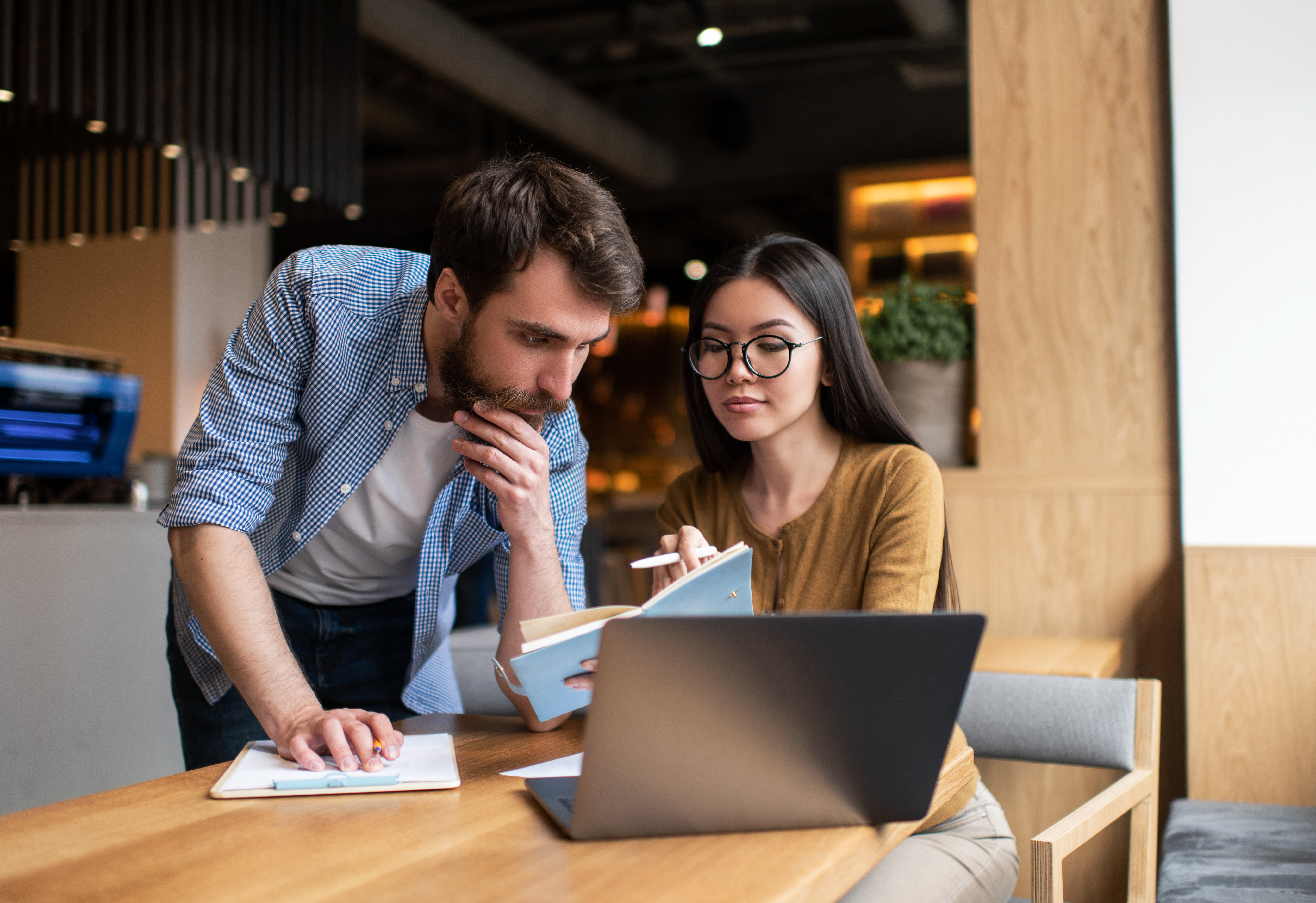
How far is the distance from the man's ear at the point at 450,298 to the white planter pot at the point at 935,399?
155cm

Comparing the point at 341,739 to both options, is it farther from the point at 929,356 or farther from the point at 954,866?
the point at 929,356

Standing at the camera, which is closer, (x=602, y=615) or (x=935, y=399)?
Answer: (x=602, y=615)

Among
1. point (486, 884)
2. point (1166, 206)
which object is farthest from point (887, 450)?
point (1166, 206)

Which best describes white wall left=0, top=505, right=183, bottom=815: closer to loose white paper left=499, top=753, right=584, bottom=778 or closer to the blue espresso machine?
the blue espresso machine

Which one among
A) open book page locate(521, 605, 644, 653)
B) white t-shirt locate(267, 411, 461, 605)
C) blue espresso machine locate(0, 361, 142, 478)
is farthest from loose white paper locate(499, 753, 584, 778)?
blue espresso machine locate(0, 361, 142, 478)

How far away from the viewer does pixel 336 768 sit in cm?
111

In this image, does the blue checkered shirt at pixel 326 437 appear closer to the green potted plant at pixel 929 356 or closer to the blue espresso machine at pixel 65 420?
the green potted plant at pixel 929 356

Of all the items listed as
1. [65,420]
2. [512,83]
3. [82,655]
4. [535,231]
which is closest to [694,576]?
[535,231]

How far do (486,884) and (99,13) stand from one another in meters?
3.95

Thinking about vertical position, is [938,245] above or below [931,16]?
below

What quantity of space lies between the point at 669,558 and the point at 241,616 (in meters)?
0.52

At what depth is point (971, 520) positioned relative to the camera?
268 centimetres

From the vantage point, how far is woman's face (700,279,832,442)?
61.7 inches

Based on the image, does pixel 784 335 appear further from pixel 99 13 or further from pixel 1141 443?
pixel 99 13
